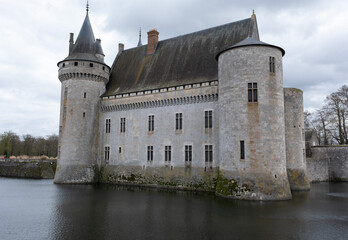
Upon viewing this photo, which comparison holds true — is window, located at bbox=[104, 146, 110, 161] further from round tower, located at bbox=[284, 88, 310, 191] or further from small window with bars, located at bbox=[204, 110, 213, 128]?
round tower, located at bbox=[284, 88, 310, 191]

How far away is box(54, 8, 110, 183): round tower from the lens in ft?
88.0

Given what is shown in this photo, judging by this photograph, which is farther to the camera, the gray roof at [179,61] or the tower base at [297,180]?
the gray roof at [179,61]

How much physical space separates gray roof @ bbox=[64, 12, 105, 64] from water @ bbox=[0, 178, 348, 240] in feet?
50.6

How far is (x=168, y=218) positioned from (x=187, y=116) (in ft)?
38.5

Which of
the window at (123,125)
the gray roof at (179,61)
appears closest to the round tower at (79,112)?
the gray roof at (179,61)

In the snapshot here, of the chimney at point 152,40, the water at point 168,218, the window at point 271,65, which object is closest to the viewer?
the water at point 168,218

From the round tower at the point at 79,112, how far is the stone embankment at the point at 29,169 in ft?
28.5

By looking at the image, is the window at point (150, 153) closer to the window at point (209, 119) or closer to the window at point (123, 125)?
the window at point (123, 125)

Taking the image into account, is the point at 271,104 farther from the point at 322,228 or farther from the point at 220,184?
the point at 322,228

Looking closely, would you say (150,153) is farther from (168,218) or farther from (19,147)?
(19,147)

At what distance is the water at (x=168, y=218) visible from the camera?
10167 mm

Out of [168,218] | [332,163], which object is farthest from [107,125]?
[332,163]

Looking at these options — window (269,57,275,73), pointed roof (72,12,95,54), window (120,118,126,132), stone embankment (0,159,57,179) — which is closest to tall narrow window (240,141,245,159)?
window (269,57,275,73)

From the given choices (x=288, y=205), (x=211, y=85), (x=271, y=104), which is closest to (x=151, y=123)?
(x=211, y=85)
